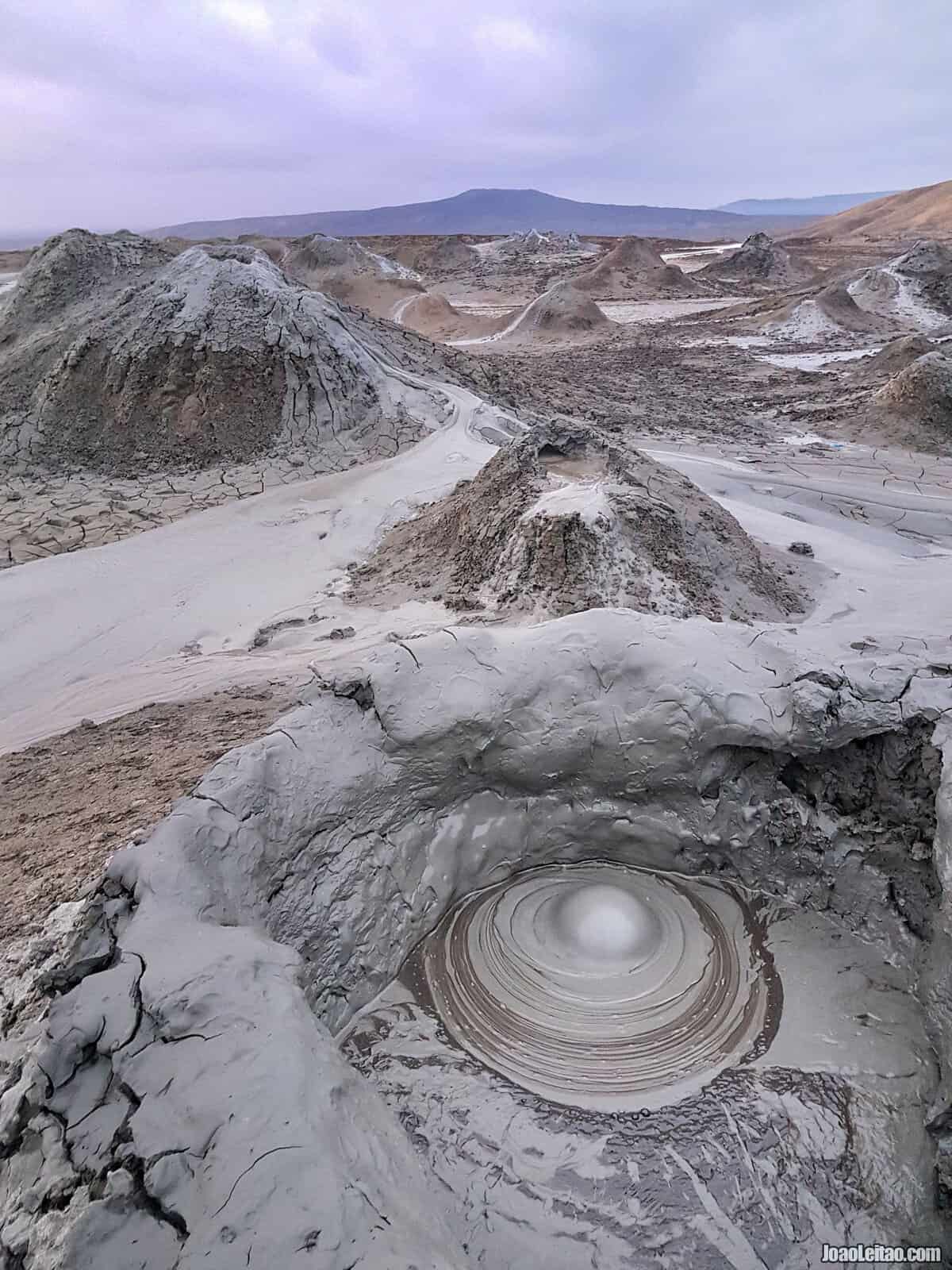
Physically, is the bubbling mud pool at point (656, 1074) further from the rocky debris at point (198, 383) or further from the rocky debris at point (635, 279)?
the rocky debris at point (635, 279)

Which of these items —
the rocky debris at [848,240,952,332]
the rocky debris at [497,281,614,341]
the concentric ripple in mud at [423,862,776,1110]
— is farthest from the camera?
the rocky debris at [497,281,614,341]

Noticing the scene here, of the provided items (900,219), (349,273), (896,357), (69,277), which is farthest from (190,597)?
(900,219)

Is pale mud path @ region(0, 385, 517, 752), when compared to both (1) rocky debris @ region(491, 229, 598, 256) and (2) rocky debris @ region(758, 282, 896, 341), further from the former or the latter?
(1) rocky debris @ region(491, 229, 598, 256)

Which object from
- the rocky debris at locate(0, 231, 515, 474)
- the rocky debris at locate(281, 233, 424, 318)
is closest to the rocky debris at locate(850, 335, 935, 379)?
the rocky debris at locate(0, 231, 515, 474)

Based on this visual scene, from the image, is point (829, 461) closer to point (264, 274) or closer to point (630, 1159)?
point (264, 274)

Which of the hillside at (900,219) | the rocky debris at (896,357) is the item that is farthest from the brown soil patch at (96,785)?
the hillside at (900,219)

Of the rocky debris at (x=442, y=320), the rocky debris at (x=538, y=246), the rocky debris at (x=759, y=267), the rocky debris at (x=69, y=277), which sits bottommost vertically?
the rocky debris at (x=442, y=320)

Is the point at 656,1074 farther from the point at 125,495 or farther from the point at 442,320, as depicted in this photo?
the point at 442,320
